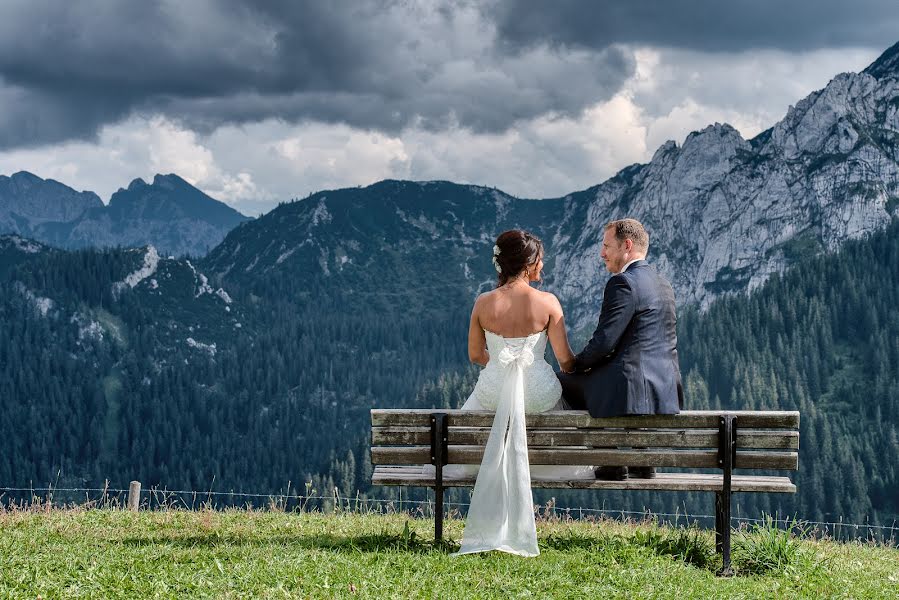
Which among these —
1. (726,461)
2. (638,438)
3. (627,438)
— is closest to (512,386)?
(627,438)

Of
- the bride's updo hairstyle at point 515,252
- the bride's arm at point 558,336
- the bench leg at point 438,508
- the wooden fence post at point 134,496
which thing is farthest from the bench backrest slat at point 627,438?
the wooden fence post at point 134,496

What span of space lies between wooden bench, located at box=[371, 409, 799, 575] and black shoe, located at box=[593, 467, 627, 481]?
0.29 feet

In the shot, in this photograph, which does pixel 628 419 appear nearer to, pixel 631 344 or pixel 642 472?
pixel 631 344

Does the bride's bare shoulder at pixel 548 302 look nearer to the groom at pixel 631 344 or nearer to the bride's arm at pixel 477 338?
the groom at pixel 631 344

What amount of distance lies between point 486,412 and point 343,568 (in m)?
2.62

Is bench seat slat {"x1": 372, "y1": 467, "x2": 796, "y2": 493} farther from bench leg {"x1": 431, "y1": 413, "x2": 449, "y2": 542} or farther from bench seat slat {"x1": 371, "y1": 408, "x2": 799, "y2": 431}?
bench seat slat {"x1": 371, "y1": 408, "x2": 799, "y2": 431}

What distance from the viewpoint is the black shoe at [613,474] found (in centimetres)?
1080

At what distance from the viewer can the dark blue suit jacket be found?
10188 mm

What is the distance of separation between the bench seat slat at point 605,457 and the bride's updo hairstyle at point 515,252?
228 cm

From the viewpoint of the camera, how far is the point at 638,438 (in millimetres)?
10367

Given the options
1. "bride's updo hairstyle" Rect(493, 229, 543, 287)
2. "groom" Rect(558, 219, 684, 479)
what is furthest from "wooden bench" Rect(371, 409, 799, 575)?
"bride's updo hairstyle" Rect(493, 229, 543, 287)

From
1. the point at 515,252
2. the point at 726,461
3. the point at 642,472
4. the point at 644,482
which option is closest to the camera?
the point at 726,461

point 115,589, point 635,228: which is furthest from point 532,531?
point 115,589

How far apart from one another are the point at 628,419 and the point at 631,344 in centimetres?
92
